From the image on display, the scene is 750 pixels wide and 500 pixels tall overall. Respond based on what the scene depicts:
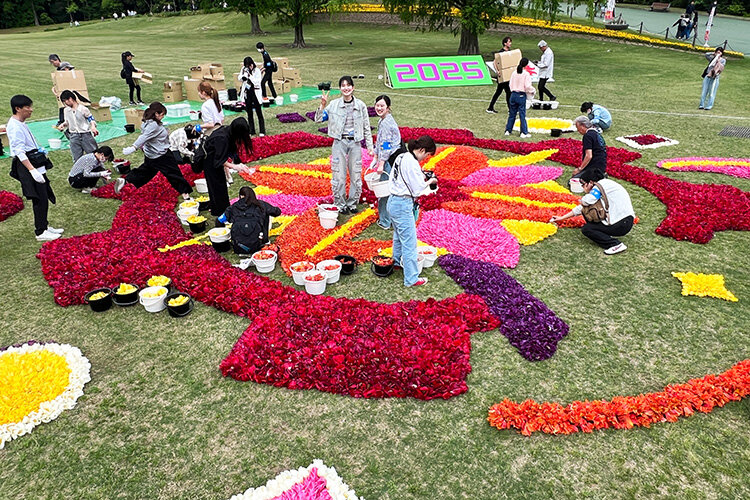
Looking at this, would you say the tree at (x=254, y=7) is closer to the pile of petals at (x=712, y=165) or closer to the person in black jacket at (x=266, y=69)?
the person in black jacket at (x=266, y=69)

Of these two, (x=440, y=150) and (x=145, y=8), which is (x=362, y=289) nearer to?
(x=440, y=150)

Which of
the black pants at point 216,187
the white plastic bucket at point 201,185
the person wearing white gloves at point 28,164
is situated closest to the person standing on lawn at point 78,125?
the person wearing white gloves at point 28,164

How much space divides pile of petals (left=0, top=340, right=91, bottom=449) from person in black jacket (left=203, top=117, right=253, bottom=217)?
4.62 m

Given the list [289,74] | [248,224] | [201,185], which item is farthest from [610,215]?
[289,74]

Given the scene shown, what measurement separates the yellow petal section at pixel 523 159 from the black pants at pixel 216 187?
748 cm

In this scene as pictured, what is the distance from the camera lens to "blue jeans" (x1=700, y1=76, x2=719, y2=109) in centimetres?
1981

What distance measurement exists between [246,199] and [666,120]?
17082 mm

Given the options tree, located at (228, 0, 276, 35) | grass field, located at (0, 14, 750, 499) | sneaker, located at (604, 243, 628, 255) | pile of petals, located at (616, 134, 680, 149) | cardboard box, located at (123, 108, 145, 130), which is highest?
tree, located at (228, 0, 276, 35)

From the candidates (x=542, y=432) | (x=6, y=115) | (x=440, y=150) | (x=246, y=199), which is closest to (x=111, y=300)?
(x=246, y=199)

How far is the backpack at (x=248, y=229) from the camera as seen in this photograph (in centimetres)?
905

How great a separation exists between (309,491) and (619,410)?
11.9ft

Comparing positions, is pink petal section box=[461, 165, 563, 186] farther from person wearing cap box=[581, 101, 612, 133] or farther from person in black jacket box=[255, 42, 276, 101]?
person in black jacket box=[255, 42, 276, 101]

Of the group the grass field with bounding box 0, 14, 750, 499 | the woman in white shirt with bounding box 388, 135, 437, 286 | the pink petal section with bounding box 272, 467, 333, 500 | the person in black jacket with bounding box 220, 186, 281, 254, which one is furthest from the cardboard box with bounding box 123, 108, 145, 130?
the pink petal section with bounding box 272, 467, 333, 500

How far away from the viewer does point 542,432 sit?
5.50 m
